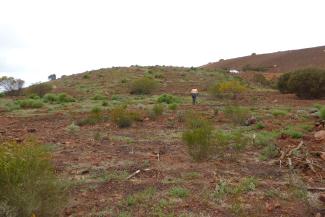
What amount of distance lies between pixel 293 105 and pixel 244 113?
22.4 feet

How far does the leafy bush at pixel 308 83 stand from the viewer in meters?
25.6

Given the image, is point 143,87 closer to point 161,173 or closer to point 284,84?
point 284,84

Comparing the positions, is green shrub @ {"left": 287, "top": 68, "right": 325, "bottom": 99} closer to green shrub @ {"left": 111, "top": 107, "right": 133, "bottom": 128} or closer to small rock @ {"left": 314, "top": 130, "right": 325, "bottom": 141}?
green shrub @ {"left": 111, "top": 107, "right": 133, "bottom": 128}

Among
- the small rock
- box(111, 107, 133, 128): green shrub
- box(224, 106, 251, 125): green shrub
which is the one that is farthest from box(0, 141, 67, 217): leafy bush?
box(224, 106, 251, 125): green shrub

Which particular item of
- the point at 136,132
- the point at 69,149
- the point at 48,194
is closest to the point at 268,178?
the point at 48,194

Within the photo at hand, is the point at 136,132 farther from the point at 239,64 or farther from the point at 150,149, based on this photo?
the point at 239,64

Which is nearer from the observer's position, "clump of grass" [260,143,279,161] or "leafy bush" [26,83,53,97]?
"clump of grass" [260,143,279,161]

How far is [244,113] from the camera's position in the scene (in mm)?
16391

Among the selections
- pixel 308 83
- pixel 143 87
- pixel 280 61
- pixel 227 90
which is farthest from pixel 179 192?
pixel 280 61

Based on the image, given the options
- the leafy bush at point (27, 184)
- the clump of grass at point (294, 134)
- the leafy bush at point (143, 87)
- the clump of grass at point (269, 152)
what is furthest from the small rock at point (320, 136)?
the leafy bush at point (143, 87)

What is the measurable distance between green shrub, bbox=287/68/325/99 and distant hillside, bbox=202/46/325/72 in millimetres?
39807

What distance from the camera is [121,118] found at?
15.7m

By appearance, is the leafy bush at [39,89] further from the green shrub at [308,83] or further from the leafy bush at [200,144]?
the leafy bush at [200,144]

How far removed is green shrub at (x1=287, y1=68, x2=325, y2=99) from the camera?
1008 inches
